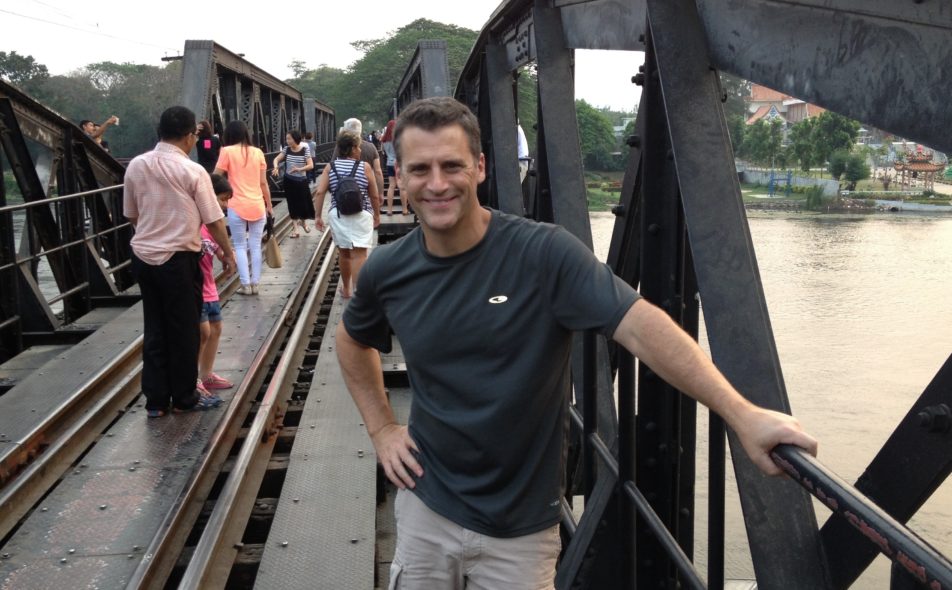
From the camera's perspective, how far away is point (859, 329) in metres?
3.57

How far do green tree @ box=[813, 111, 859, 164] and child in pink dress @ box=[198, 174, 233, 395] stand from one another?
165 inches

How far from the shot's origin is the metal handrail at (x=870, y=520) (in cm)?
120

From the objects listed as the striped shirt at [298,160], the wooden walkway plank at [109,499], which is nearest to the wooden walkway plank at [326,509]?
the wooden walkway plank at [109,499]

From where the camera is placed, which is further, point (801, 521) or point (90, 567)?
point (90, 567)

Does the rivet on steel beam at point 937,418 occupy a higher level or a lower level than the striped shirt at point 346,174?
lower

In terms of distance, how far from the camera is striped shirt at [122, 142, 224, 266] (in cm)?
576

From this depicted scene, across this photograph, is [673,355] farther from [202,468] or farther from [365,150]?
[365,150]

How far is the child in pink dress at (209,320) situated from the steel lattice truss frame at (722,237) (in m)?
3.19

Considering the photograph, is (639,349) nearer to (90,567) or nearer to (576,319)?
(576,319)

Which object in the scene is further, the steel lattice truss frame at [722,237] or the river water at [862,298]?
the river water at [862,298]

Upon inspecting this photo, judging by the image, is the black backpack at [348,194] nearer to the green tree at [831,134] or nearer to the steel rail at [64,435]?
the steel rail at [64,435]

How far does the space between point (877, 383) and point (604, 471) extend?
1.20 m

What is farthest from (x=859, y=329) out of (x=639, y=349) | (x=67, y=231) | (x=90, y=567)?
(x=67, y=231)

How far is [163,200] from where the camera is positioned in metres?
5.79
